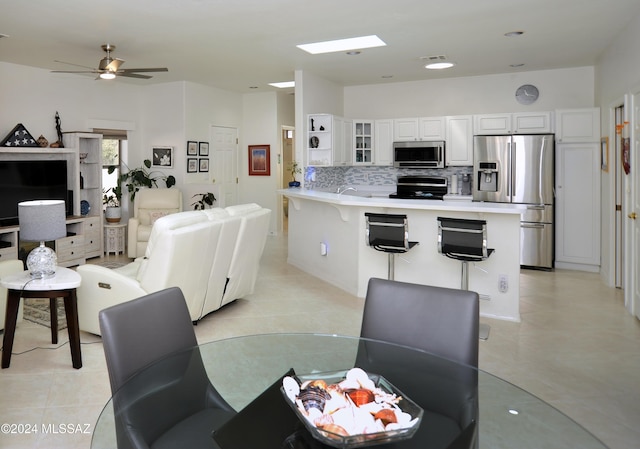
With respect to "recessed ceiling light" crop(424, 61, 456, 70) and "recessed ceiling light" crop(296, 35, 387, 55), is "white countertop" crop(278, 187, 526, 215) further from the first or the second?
"recessed ceiling light" crop(424, 61, 456, 70)

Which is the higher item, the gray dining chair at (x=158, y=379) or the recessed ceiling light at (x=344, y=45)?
the recessed ceiling light at (x=344, y=45)

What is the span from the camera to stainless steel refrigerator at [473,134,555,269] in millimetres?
6703

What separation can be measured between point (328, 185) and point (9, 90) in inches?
185

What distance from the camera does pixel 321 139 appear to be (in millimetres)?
7484

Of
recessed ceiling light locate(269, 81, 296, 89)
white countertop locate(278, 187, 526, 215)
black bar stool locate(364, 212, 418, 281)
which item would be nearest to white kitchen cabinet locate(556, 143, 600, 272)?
white countertop locate(278, 187, 526, 215)

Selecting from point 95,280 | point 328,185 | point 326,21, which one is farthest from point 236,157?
point 95,280

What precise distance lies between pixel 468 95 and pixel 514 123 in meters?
1.01

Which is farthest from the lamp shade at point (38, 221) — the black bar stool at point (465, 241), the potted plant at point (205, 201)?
the potted plant at point (205, 201)

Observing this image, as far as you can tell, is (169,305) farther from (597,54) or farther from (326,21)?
(597,54)

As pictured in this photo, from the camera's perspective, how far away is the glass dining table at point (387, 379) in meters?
1.46

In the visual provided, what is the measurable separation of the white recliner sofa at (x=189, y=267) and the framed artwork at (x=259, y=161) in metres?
4.94

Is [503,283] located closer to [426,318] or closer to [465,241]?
[465,241]

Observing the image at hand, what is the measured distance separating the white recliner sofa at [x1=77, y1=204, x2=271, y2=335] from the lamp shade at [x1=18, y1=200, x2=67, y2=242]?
491 millimetres

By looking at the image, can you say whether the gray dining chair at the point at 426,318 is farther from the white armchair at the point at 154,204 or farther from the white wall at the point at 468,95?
the white wall at the point at 468,95
